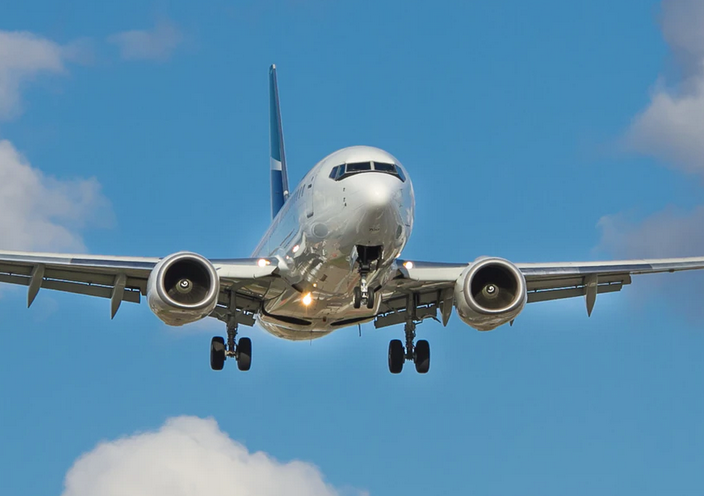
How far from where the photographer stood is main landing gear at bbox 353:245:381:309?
82.4 ft

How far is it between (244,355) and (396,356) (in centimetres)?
453

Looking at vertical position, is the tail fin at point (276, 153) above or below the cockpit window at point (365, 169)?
above

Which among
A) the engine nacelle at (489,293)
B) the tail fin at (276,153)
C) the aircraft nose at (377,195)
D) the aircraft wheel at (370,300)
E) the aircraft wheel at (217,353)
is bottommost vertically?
the aircraft wheel at (217,353)

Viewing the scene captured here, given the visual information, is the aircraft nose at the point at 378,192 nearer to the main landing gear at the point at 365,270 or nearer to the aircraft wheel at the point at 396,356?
the main landing gear at the point at 365,270

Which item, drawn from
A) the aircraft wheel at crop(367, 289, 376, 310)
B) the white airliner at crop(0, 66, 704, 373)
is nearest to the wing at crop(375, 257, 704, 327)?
the white airliner at crop(0, 66, 704, 373)

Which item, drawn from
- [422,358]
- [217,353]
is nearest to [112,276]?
[217,353]

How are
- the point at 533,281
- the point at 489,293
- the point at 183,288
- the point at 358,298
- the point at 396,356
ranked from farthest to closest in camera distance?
1. the point at 396,356
2. the point at 533,281
3. the point at 489,293
4. the point at 183,288
5. the point at 358,298

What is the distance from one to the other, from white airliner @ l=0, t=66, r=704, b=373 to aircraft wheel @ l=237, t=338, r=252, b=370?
0.10 feet

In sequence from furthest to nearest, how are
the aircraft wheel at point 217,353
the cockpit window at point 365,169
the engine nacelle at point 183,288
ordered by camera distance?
the aircraft wheel at point 217,353 < the engine nacelle at point 183,288 < the cockpit window at point 365,169

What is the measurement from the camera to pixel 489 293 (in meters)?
28.2

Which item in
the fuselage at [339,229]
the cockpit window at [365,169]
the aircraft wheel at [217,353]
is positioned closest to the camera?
the fuselage at [339,229]

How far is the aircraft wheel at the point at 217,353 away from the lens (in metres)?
31.8

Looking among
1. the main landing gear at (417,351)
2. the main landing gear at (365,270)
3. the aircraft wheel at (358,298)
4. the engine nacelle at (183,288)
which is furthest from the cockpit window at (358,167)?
the main landing gear at (417,351)

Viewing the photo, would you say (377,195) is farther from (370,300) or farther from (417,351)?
(417,351)
